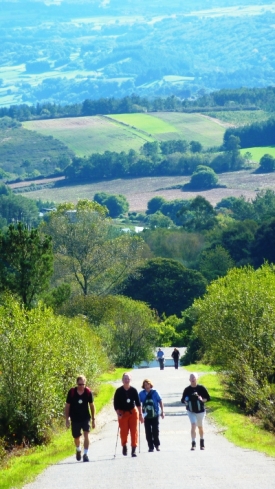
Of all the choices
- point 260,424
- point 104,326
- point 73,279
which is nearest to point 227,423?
point 260,424

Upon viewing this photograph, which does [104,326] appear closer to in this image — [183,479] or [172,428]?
[172,428]

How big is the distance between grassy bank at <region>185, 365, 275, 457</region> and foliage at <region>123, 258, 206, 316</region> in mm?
53972

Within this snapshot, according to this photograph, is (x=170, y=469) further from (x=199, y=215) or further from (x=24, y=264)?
(x=199, y=215)

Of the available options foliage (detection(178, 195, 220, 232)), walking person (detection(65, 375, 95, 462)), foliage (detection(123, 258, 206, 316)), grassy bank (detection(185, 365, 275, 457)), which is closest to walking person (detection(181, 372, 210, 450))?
grassy bank (detection(185, 365, 275, 457))

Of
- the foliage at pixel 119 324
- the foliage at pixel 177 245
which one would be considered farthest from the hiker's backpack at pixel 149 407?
the foliage at pixel 177 245

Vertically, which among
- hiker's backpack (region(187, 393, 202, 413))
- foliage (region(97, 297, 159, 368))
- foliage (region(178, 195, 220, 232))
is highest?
hiker's backpack (region(187, 393, 202, 413))

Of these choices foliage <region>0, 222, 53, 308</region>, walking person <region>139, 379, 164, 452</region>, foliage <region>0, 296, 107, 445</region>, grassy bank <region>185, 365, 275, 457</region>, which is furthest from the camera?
foliage <region>0, 222, 53, 308</region>

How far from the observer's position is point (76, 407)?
2586cm

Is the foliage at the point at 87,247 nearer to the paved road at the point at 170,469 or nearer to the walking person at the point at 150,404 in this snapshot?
the paved road at the point at 170,469

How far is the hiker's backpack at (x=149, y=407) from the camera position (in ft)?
86.8

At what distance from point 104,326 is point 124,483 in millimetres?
47871

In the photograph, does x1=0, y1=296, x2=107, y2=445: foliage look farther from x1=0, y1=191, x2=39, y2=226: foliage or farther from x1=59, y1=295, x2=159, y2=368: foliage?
x1=0, y1=191, x2=39, y2=226: foliage

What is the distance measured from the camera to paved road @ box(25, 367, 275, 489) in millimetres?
22047

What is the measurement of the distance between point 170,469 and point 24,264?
3060 cm
